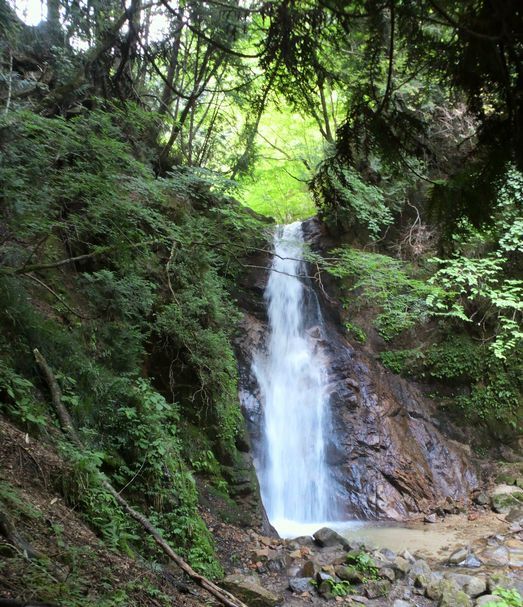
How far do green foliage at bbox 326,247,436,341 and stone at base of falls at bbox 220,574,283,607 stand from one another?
14.5 feet

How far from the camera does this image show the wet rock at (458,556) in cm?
678

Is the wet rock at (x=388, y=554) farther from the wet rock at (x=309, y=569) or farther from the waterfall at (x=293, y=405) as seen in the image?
the waterfall at (x=293, y=405)

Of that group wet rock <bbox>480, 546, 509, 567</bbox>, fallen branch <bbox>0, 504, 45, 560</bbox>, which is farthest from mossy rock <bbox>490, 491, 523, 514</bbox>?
fallen branch <bbox>0, 504, 45, 560</bbox>

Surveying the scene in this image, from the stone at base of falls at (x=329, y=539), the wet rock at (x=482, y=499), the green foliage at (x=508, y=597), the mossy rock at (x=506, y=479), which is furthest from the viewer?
the mossy rock at (x=506, y=479)

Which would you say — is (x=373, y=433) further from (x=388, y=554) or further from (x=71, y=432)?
(x=71, y=432)

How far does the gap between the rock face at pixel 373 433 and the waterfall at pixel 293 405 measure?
25 centimetres

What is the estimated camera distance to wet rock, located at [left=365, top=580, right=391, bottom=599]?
18.6ft

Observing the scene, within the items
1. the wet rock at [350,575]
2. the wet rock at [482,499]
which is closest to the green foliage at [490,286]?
the wet rock at [482,499]

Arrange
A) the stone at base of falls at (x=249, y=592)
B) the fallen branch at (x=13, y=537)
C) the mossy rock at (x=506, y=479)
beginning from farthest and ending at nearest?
the mossy rock at (x=506, y=479)
the stone at base of falls at (x=249, y=592)
the fallen branch at (x=13, y=537)

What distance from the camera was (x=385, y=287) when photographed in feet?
27.4

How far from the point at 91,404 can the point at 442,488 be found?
8.44m

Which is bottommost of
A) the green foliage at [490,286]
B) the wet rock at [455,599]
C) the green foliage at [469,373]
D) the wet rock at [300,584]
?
the wet rock at [300,584]

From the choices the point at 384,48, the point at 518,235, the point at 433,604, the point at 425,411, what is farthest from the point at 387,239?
the point at 384,48

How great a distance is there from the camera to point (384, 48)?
239cm
